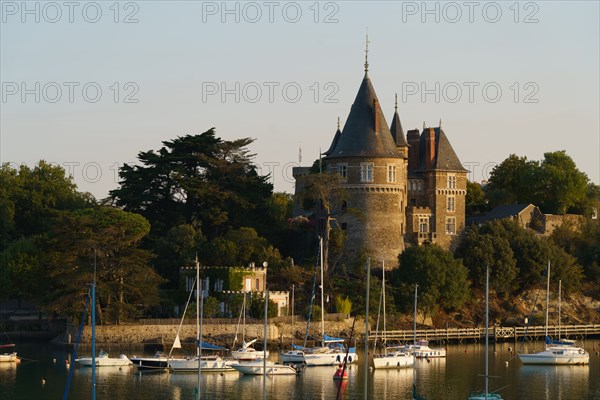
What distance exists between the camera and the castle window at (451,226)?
89875 mm

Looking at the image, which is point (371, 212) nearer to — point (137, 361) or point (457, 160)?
point (457, 160)

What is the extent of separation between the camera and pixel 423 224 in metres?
88.9

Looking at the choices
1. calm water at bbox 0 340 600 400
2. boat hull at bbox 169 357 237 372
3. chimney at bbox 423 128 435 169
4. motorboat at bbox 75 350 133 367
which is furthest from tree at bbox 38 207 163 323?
Result: chimney at bbox 423 128 435 169

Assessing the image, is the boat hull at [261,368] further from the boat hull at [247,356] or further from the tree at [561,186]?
the tree at [561,186]

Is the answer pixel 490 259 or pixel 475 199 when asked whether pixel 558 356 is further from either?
pixel 475 199

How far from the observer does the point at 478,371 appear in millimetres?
68562

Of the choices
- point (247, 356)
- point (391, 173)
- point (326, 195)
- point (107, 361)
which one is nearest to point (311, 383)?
point (247, 356)

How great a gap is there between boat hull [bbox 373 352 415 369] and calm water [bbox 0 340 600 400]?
43 cm

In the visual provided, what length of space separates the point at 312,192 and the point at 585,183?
29.9 meters

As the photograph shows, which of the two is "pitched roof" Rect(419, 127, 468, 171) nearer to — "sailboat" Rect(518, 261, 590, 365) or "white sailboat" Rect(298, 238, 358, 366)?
"sailboat" Rect(518, 261, 590, 365)

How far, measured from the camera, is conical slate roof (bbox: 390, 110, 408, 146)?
89.6m

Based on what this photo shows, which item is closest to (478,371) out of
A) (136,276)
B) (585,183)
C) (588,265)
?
(136,276)

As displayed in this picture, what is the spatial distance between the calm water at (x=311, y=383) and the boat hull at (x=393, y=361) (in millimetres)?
430

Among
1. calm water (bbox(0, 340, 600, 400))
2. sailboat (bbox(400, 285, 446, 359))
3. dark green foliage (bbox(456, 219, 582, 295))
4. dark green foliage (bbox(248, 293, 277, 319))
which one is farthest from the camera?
dark green foliage (bbox(456, 219, 582, 295))
